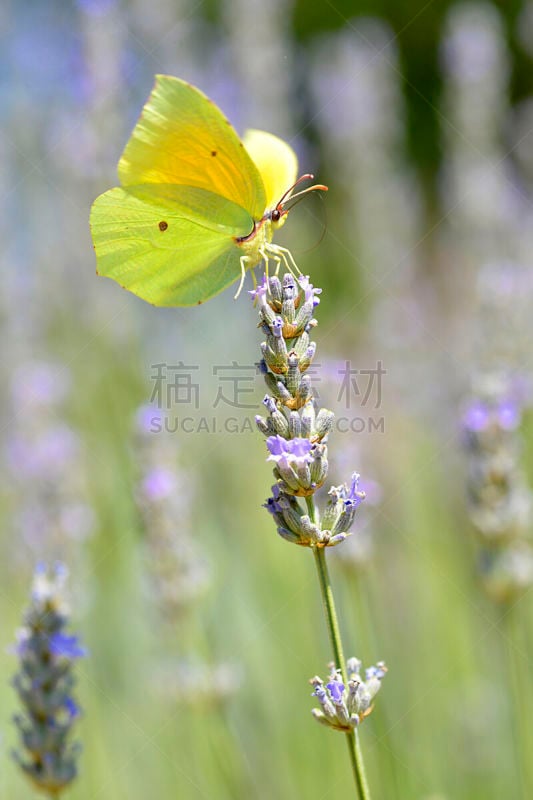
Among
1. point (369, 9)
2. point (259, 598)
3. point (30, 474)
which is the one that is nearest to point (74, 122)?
point (30, 474)

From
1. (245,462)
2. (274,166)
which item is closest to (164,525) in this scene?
(274,166)

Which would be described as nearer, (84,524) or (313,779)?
(313,779)

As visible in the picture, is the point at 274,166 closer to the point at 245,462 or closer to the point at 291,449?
the point at 291,449

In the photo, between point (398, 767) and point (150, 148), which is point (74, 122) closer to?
point (150, 148)

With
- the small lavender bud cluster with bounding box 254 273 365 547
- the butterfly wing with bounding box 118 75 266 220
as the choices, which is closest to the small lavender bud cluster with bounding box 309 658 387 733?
the small lavender bud cluster with bounding box 254 273 365 547

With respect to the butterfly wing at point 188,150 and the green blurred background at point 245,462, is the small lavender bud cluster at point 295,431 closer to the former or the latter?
the butterfly wing at point 188,150

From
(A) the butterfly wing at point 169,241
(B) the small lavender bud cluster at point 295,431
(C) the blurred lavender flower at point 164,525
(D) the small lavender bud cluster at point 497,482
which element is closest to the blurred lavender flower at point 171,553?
(C) the blurred lavender flower at point 164,525

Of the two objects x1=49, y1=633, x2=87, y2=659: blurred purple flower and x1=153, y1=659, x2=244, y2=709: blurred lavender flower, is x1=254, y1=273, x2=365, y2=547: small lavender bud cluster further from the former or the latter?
x1=153, y1=659, x2=244, y2=709: blurred lavender flower
